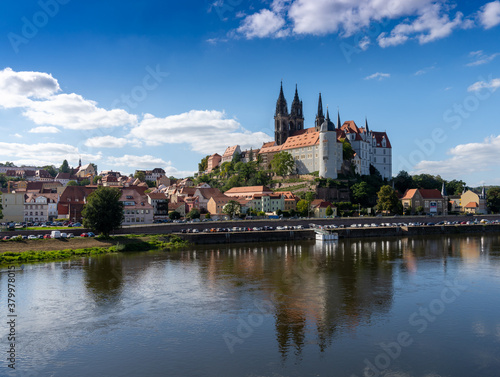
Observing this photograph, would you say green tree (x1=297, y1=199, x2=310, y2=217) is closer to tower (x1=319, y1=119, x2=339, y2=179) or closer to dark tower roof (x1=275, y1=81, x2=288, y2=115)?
tower (x1=319, y1=119, x2=339, y2=179)

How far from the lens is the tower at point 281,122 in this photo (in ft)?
424

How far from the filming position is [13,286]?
28297mm

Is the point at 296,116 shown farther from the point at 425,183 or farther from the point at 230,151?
the point at 425,183

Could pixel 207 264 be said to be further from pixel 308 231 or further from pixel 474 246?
pixel 474 246

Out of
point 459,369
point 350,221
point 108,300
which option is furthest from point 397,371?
point 350,221

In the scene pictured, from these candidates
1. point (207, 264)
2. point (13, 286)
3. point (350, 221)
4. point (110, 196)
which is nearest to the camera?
point (13, 286)

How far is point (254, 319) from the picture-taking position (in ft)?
70.5

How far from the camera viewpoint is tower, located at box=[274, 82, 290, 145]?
129375mm

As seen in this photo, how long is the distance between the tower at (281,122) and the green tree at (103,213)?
279 ft

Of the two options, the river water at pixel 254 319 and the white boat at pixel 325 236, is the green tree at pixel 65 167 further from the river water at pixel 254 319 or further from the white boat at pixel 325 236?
the river water at pixel 254 319

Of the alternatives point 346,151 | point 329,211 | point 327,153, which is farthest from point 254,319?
point 346,151

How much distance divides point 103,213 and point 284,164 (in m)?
63.4

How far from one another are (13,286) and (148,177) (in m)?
138

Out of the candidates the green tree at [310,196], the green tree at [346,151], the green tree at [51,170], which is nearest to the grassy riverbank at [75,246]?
the green tree at [310,196]
